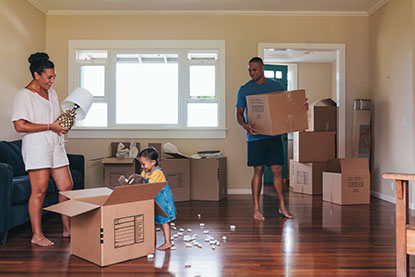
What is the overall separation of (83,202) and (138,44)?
3.40 meters

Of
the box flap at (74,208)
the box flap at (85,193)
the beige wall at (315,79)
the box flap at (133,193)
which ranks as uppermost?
the beige wall at (315,79)

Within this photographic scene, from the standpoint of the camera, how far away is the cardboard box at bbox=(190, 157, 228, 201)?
15.6 feet

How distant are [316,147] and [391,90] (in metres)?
1.18

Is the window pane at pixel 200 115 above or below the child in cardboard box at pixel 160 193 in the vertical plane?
above

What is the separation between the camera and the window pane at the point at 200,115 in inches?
209

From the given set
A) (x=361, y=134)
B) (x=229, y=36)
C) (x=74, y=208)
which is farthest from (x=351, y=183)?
(x=74, y=208)

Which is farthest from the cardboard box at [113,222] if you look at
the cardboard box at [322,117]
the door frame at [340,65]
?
the door frame at [340,65]

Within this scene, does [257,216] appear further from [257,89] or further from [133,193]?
[133,193]

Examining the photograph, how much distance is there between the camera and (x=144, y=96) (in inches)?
210

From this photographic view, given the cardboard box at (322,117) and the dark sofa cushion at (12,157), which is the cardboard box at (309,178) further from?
the dark sofa cushion at (12,157)

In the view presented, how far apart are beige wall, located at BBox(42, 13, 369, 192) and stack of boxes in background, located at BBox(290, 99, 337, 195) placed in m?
0.32

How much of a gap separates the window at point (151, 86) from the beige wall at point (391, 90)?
2.09 metres

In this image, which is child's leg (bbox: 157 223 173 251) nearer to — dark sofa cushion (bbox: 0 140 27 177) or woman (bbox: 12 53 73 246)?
woman (bbox: 12 53 73 246)

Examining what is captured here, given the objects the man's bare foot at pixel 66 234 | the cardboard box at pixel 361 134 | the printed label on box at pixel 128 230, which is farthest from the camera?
the cardboard box at pixel 361 134
